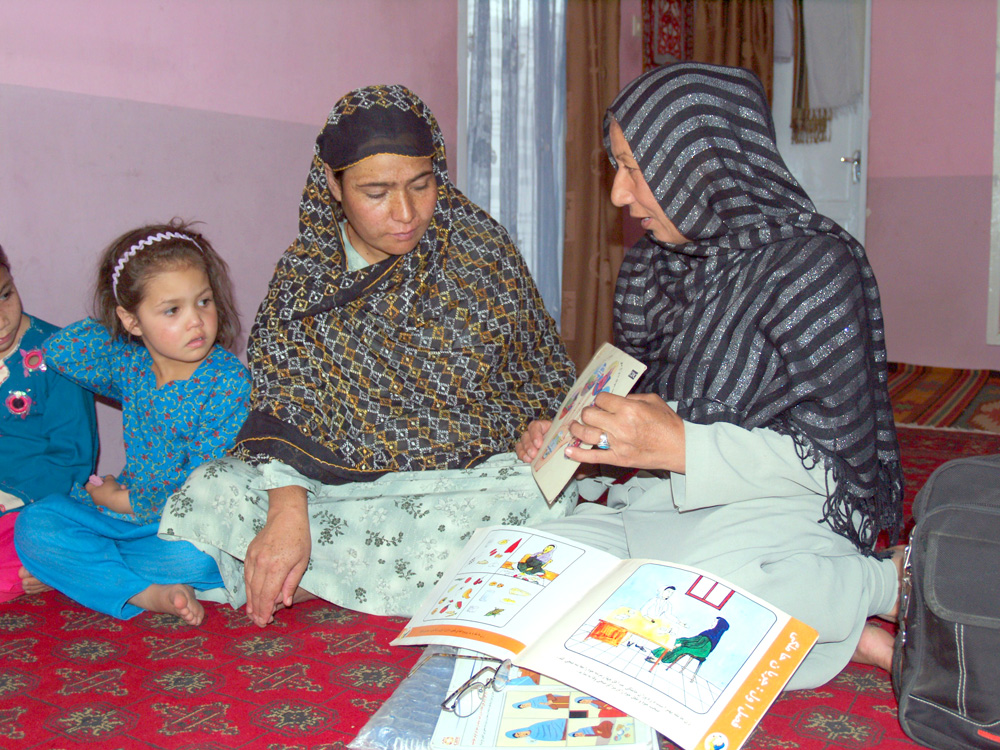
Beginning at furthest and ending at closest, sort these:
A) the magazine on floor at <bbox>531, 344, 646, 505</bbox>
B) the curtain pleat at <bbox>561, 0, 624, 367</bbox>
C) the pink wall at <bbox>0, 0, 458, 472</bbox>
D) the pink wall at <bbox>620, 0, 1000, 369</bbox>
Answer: the pink wall at <bbox>620, 0, 1000, 369</bbox> < the curtain pleat at <bbox>561, 0, 624, 367</bbox> < the pink wall at <bbox>0, 0, 458, 472</bbox> < the magazine on floor at <bbox>531, 344, 646, 505</bbox>

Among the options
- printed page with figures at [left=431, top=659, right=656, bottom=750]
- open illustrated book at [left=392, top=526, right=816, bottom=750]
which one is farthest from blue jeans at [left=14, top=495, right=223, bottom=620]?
printed page with figures at [left=431, top=659, right=656, bottom=750]

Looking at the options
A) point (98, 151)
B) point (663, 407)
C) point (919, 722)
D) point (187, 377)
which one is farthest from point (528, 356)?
point (98, 151)

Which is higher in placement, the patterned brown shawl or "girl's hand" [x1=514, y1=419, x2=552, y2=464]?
the patterned brown shawl

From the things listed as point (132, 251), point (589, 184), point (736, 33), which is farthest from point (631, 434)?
point (736, 33)

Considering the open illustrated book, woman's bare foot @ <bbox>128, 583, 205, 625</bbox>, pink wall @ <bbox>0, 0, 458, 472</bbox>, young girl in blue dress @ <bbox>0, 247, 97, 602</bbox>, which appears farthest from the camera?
pink wall @ <bbox>0, 0, 458, 472</bbox>

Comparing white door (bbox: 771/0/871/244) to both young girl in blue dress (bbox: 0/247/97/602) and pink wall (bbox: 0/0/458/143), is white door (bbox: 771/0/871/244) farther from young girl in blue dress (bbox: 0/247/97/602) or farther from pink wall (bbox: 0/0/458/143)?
young girl in blue dress (bbox: 0/247/97/602)

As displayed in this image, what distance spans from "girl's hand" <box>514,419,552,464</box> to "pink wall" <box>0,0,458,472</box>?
1.36m

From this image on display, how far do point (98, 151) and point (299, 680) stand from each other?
1599 millimetres

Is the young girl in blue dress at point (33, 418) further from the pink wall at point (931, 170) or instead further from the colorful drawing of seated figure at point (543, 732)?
the pink wall at point (931, 170)

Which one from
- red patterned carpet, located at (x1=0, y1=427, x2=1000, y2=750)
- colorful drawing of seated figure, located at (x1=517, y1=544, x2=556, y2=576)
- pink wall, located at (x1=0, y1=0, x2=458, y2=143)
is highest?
pink wall, located at (x1=0, y1=0, x2=458, y2=143)

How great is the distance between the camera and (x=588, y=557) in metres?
1.26

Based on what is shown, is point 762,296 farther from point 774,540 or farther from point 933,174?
point 933,174

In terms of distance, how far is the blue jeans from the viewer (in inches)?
63.7

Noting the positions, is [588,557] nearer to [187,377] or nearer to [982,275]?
[187,377]
